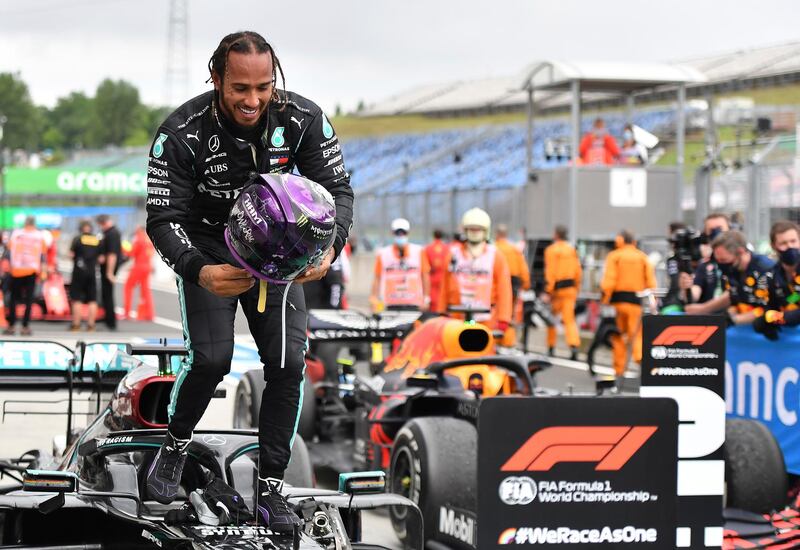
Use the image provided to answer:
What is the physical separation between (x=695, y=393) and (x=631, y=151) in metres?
15.2

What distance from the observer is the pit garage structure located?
19.8 meters

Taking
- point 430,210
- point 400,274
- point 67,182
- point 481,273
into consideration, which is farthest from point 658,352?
point 67,182

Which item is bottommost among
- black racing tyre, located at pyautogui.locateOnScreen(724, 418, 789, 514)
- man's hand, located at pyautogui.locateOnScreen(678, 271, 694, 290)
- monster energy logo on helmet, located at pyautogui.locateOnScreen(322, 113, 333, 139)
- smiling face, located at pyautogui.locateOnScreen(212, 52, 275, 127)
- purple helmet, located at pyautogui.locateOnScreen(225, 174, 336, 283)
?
black racing tyre, located at pyautogui.locateOnScreen(724, 418, 789, 514)

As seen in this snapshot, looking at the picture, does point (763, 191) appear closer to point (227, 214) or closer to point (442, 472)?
point (442, 472)

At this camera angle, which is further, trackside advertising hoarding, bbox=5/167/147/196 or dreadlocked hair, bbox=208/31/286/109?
trackside advertising hoarding, bbox=5/167/147/196

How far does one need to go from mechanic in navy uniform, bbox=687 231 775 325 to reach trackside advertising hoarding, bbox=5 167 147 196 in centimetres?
5464

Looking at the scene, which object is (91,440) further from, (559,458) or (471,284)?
(471,284)

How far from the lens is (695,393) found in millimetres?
6098

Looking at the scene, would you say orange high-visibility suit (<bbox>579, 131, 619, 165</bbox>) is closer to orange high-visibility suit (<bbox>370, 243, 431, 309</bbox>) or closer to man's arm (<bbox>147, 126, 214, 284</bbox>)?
orange high-visibility suit (<bbox>370, 243, 431, 309</bbox>)

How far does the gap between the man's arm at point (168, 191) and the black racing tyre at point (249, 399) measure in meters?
4.12

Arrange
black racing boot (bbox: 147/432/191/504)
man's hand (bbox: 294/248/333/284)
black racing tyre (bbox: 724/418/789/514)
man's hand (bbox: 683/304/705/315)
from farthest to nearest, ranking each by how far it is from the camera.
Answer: man's hand (bbox: 683/304/705/315) < black racing tyre (bbox: 724/418/789/514) < black racing boot (bbox: 147/432/191/504) < man's hand (bbox: 294/248/333/284)

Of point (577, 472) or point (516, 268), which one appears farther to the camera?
point (516, 268)

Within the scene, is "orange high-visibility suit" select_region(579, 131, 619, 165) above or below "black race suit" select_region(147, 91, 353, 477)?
above

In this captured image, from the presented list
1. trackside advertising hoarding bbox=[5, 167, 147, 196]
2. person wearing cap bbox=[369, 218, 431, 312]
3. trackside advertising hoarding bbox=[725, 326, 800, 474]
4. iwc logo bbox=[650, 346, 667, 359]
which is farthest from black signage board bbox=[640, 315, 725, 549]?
trackside advertising hoarding bbox=[5, 167, 147, 196]
